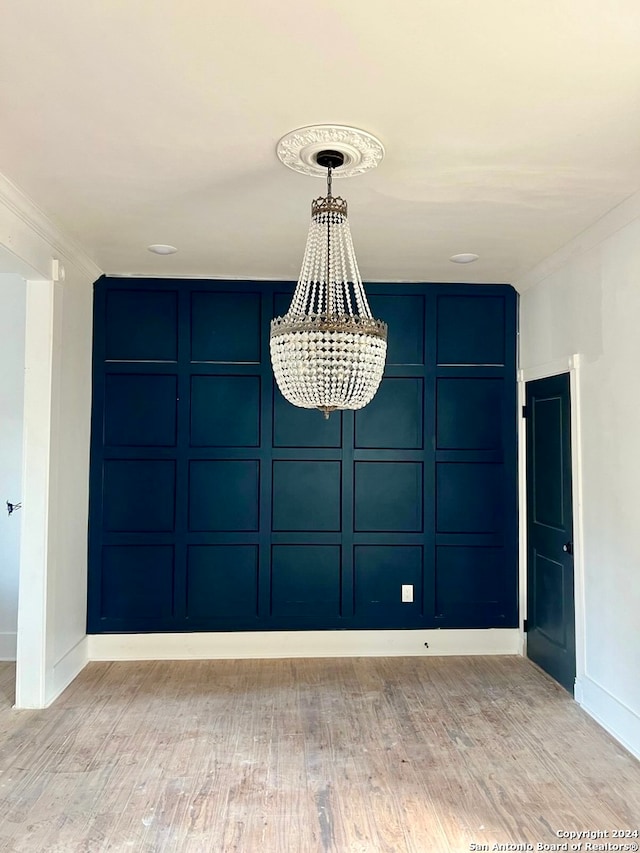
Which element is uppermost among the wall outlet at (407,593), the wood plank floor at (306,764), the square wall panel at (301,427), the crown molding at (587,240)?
the crown molding at (587,240)

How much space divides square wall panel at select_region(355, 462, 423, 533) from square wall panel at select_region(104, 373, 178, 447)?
1408 mm

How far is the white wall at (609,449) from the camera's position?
288 centimetres

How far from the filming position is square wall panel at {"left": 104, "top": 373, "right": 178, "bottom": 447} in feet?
13.5

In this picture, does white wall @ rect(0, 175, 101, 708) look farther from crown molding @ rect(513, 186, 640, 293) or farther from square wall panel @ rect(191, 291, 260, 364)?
crown molding @ rect(513, 186, 640, 293)

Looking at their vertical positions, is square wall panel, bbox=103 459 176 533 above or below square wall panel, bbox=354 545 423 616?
above

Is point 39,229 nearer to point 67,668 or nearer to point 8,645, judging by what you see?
point 67,668

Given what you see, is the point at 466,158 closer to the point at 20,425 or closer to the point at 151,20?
the point at 151,20

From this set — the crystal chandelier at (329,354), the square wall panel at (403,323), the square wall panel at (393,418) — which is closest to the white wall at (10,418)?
the square wall panel at (393,418)

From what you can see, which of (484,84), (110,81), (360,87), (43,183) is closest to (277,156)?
(360,87)

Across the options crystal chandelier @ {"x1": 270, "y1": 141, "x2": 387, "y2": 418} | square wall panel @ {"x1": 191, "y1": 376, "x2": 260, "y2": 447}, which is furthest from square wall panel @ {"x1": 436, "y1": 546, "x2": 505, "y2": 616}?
crystal chandelier @ {"x1": 270, "y1": 141, "x2": 387, "y2": 418}

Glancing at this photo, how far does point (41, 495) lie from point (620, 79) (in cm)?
328

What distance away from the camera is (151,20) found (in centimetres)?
163

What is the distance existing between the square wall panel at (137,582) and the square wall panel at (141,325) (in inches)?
54.1

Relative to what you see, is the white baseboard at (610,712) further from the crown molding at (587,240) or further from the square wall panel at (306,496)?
the crown molding at (587,240)
